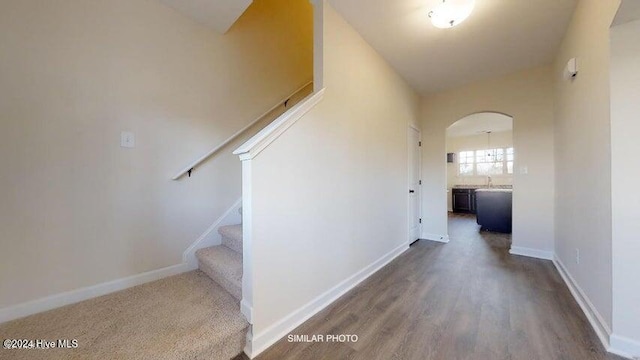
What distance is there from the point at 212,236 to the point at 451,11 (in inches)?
116

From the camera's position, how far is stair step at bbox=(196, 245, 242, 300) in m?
1.72

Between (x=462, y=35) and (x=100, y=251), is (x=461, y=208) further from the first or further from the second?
(x=100, y=251)

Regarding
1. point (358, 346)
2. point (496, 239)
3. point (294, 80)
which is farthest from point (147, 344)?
point (496, 239)

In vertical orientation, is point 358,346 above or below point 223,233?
below

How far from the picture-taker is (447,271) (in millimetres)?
2730

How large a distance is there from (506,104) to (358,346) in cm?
389

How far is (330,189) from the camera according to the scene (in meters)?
2.09

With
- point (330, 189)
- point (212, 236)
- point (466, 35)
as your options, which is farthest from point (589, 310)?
point (212, 236)

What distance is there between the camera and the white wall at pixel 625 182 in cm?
139

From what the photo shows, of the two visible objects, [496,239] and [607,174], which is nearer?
[607,174]

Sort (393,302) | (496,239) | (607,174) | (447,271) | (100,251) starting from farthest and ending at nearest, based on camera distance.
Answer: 1. (496,239)
2. (447,271)
3. (393,302)
4. (100,251)
5. (607,174)

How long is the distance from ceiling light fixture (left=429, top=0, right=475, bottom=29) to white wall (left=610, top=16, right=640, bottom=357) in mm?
873

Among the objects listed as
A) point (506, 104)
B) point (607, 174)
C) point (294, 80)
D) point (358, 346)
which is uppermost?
point (294, 80)

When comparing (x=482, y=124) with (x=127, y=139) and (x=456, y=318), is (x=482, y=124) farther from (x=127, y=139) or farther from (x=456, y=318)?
(x=127, y=139)
